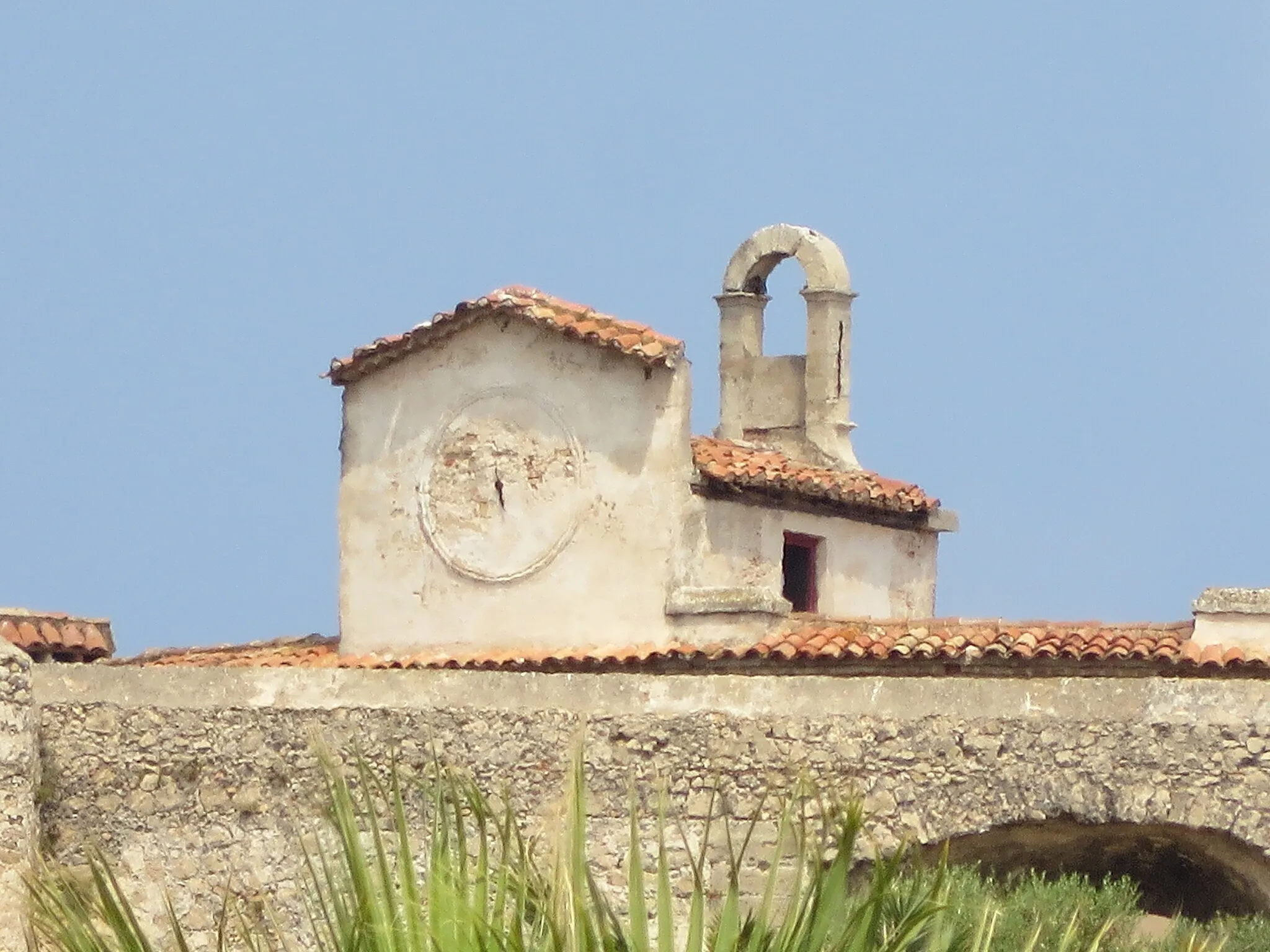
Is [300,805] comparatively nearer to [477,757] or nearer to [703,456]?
[477,757]

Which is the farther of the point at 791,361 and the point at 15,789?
the point at 791,361

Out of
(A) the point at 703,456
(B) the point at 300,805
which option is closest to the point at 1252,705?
(B) the point at 300,805

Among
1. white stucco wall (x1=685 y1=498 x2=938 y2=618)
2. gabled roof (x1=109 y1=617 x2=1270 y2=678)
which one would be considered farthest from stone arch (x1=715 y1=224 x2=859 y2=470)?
gabled roof (x1=109 y1=617 x2=1270 y2=678)

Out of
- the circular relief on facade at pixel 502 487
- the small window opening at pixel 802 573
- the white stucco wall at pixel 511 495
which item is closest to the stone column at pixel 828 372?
the small window opening at pixel 802 573

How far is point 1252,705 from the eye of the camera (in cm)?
1567

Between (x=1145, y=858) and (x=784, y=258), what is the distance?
11.9 m

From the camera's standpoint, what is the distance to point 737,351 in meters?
27.4

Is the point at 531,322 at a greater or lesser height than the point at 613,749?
greater

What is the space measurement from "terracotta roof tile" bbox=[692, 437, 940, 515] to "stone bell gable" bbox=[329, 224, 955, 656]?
1.1 inches

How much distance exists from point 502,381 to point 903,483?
15.1 feet

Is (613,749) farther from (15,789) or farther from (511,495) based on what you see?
(511,495)

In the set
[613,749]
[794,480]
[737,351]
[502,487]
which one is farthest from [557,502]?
[613,749]

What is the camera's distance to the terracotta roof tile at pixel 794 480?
23844 mm

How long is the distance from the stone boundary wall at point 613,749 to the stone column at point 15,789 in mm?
75
